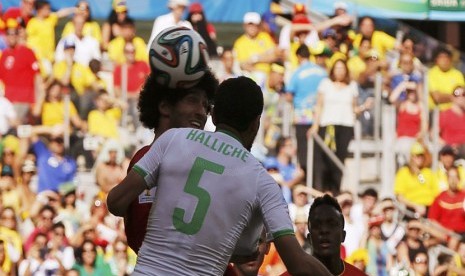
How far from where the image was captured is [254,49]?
687 inches

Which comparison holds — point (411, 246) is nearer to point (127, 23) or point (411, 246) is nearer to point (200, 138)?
point (127, 23)

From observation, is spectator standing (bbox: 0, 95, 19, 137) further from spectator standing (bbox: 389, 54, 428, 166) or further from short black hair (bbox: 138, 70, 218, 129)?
short black hair (bbox: 138, 70, 218, 129)

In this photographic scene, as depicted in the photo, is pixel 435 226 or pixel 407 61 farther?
pixel 407 61

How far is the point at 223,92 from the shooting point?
5.18 meters

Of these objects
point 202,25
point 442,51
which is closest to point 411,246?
point 442,51

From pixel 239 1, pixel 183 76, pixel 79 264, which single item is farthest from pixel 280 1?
pixel 183 76

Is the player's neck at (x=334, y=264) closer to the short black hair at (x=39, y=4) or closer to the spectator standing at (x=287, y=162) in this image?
the spectator standing at (x=287, y=162)

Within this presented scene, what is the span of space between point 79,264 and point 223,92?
10.2 metres

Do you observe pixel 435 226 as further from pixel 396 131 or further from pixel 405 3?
pixel 405 3

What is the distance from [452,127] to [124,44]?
14.2 feet

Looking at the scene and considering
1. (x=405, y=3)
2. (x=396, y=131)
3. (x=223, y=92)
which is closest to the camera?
(x=223, y=92)

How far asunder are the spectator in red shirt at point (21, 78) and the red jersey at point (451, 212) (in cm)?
499

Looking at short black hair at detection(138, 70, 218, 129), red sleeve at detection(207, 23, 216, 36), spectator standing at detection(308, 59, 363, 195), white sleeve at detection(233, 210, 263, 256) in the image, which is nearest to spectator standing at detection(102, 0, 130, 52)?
red sleeve at detection(207, 23, 216, 36)

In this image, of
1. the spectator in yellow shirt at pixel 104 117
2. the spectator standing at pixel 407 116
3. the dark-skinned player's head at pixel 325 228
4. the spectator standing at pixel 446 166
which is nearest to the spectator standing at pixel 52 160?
the spectator in yellow shirt at pixel 104 117
